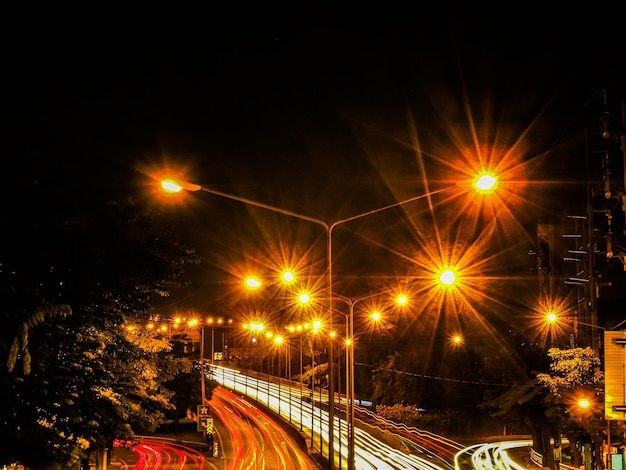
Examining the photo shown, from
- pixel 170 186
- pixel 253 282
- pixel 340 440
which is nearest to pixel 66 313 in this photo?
pixel 170 186

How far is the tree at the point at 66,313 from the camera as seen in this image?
9.40m

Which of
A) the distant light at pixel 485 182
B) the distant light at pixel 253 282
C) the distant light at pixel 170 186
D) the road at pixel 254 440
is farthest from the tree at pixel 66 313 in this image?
the road at pixel 254 440

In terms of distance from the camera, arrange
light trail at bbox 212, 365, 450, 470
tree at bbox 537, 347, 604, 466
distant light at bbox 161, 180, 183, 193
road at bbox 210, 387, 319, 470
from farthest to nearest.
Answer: road at bbox 210, 387, 319, 470, light trail at bbox 212, 365, 450, 470, tree at bbox 537, 347, 604, 466, distant light at bbox 161, 180, 183, 193

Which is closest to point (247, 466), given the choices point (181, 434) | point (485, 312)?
point (181, 434)

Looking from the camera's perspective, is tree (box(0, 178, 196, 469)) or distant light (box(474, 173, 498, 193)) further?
distant light (box(474, 173, 498, 193))

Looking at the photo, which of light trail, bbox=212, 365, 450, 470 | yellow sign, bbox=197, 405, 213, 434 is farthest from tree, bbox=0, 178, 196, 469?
yellow sign, bbox=197, 405, 213, 434

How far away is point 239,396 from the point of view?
7219 centimetres

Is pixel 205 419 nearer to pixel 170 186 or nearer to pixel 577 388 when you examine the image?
pixel 577 388

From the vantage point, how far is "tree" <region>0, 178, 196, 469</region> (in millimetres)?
9398

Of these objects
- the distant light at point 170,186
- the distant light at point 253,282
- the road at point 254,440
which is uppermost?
the distant light at point 170,186

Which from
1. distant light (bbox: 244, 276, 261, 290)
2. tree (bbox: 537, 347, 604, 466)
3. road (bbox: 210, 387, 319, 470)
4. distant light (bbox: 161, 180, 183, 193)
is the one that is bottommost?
road (bbox: 210, 387, 319, 470)

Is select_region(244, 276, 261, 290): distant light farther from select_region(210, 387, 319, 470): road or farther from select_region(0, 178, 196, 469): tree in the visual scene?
select_region(210, 387, 319, 470): road

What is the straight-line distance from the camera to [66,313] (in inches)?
376

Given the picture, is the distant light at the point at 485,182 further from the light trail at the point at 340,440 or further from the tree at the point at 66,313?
the light trail at the point at 340,440
